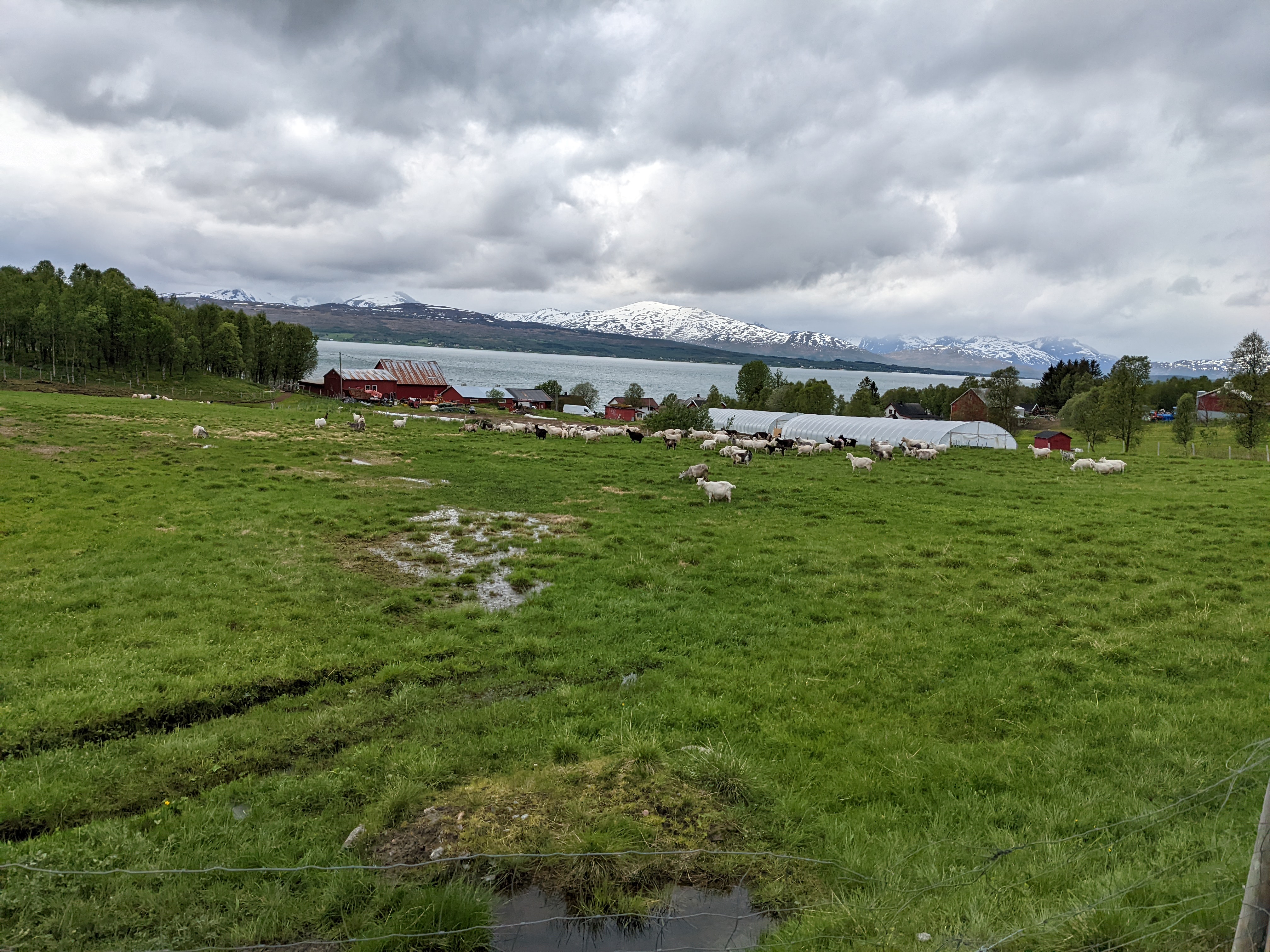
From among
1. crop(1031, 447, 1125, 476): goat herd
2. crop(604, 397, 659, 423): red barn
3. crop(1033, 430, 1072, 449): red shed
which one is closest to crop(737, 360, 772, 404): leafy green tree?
crop(604, 397, 659, 423): red barn

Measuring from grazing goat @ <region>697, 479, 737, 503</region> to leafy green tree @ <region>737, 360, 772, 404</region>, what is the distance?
91.5 meters

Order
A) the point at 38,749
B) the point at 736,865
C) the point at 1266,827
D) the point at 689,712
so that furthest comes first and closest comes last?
the point at 689,712, the point at 38,749, the point at 736,865, the point at 1266,827

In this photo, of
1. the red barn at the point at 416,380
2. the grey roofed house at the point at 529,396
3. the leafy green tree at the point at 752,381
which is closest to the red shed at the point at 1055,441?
the leafy green tree at the point at 752,381

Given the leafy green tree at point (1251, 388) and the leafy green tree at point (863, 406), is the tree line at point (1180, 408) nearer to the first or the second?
the leafy green tree at point (1251, 388)

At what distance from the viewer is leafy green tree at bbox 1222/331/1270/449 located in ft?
166

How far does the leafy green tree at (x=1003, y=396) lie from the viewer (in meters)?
79.6

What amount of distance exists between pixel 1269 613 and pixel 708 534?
1250cm

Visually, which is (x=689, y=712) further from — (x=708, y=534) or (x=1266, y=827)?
(x=708, y=534)

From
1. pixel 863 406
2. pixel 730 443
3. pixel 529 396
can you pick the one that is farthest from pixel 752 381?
pixel 730 443

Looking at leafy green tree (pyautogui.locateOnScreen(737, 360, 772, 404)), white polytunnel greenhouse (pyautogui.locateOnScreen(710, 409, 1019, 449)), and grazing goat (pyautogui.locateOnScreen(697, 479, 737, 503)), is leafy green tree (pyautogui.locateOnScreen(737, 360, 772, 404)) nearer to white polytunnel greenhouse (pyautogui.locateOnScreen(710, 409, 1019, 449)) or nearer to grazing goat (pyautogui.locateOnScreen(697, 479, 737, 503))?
white polytunnel greenhouse (pyautogui.locateOnScreen(710, 409, 1019, 449))

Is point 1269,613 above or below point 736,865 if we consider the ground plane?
above

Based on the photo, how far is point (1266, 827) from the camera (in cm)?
388

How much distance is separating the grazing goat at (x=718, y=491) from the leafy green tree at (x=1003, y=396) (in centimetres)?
6545

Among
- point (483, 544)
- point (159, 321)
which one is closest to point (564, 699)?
point (483, 544)
